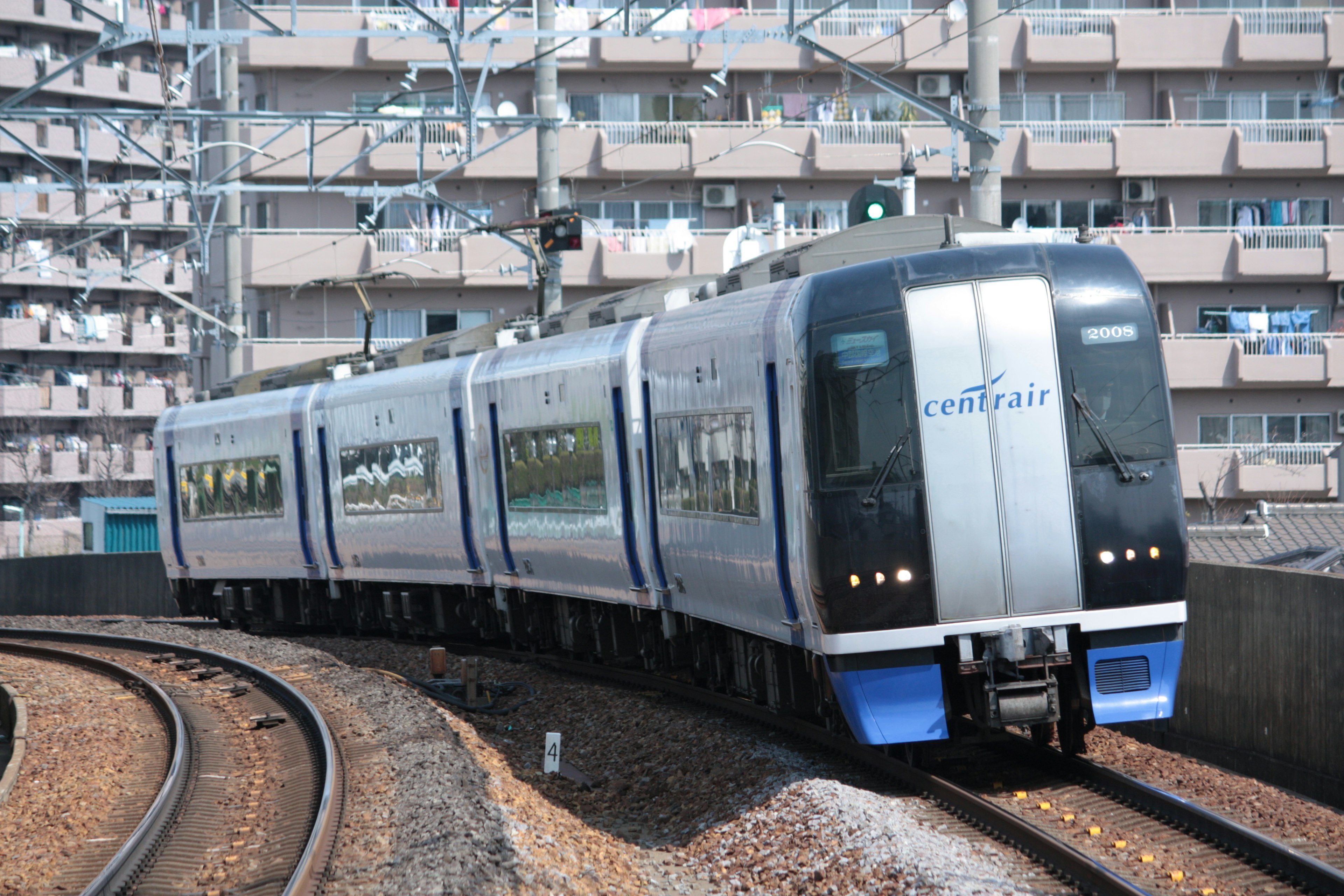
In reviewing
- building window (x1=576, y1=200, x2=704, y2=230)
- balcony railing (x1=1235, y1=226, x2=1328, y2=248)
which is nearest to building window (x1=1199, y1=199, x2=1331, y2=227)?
balcony railing (x1=1235, y1=226, x2=1328, y2=248)

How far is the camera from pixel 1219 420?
131 ft

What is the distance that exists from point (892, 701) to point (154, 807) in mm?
4827

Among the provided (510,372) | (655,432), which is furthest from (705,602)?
(510,372)

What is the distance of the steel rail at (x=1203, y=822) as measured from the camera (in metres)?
6.89

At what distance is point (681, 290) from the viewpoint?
43.5ft

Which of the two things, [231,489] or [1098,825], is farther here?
[231,489]

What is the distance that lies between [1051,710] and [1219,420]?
3321 centimetres

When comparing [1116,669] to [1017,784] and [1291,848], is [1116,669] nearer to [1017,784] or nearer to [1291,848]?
[1017,784]

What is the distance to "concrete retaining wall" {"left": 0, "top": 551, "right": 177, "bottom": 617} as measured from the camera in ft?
106

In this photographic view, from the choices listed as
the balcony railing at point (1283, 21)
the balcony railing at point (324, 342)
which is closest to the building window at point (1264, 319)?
the balcony railing at point (1283, 21)

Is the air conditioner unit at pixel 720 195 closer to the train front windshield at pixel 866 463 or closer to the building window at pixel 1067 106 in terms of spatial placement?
the building window at pixel 1067 106

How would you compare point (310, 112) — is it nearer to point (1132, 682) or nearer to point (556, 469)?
point (556, 469)

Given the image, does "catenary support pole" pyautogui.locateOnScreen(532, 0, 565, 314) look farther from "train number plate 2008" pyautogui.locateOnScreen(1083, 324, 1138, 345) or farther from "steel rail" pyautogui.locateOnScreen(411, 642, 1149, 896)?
"train number plate 2008" pyautogui.locateOnScreen(1083, 324, 1138, 345)

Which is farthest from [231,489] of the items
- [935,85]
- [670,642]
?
[935,85]
